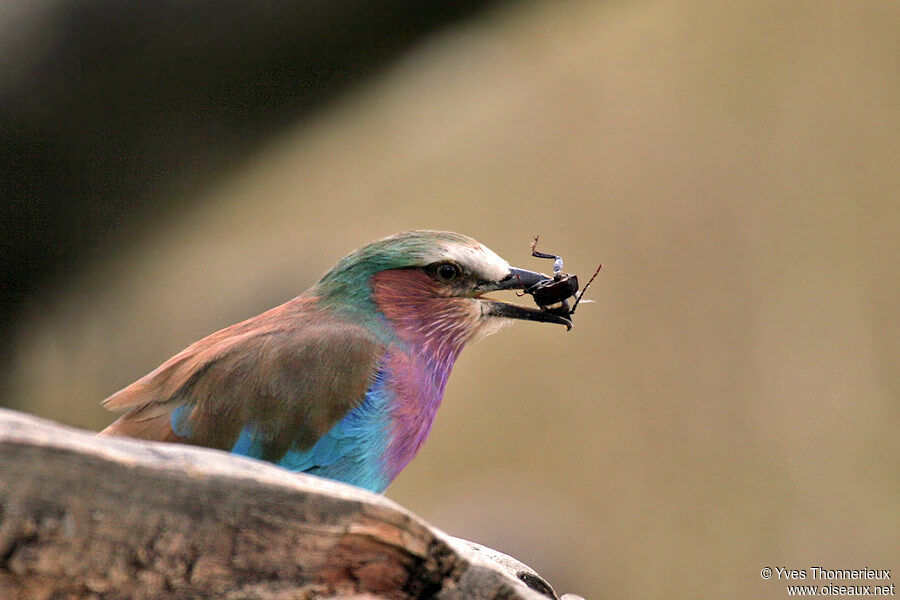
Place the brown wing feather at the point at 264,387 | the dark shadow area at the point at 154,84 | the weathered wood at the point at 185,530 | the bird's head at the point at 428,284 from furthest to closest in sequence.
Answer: the dark shadow area at the point at 154,84, the bird's head at the point at 428,284, the brown wing feather at the point at 264,387, the weathered wood at the point at 185,530

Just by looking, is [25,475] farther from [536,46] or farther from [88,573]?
[536,46]

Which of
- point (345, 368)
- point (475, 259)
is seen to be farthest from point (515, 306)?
point (345, 368)

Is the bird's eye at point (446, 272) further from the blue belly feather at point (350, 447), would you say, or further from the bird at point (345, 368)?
the blue belly feather at point (350, 447)

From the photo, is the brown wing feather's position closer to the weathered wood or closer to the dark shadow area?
the weathered wood

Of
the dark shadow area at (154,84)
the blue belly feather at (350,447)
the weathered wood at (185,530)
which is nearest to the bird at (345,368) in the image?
the blue belly feather at (350,447)

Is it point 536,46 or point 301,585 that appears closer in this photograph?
point 301,585

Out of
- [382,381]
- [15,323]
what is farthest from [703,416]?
[15,323]

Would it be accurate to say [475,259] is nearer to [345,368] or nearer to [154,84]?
[345,368]
